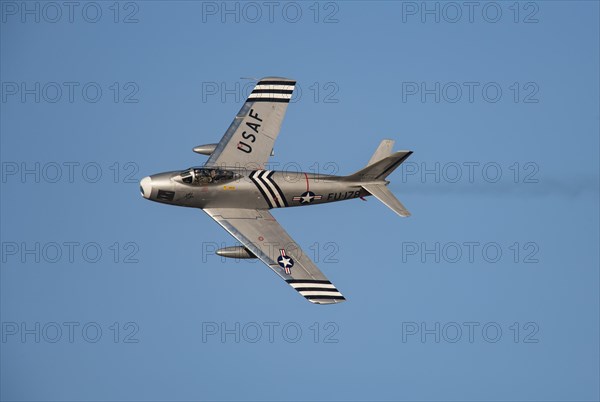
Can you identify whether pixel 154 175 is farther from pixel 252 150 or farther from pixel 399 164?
pixel 399 164

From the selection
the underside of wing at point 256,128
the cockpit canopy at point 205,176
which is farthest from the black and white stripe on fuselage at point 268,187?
the cockpit canopy at point 205,176

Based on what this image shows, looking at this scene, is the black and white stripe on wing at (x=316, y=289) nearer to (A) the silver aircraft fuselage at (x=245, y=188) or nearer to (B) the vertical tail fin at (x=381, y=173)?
(A) the silver aircraft fuselage at (x=245, y=188)

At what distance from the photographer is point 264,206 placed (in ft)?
237

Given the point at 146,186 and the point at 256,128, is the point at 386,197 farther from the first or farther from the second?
the point at 146,186

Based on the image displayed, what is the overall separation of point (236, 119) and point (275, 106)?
2.55 meters

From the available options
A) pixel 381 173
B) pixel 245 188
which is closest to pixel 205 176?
pixel 245 188

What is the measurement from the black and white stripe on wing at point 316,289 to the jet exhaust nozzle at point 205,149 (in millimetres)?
9950

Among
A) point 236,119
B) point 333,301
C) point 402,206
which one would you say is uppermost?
point 236,119

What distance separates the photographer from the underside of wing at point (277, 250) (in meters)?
67.9

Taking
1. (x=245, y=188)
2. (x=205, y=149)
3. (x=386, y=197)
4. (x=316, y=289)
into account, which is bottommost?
(x=316, y=289)

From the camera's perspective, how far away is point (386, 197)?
72.5 metres

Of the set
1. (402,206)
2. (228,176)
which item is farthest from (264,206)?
(402,206)

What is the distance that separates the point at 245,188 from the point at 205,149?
4238 mm

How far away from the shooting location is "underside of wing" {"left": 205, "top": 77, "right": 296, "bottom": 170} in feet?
239
